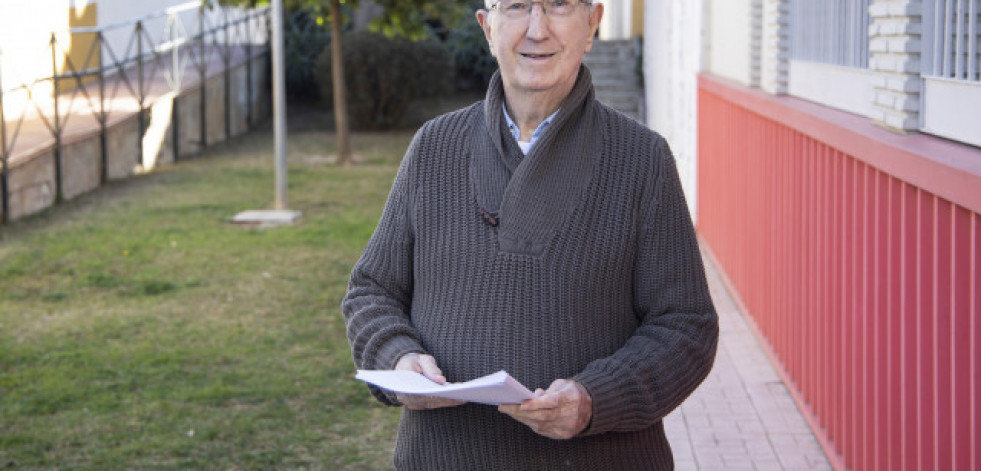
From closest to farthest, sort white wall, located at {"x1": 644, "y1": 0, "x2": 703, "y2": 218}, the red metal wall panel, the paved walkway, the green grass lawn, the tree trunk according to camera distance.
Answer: the red metal wall panel → the paved walkway → the green grass lawn → white wall, located at {"x1": 644, "y1": 0, "x2": 703, "y2": 218} → the tree trunk

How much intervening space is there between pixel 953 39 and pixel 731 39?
6304 millimetres

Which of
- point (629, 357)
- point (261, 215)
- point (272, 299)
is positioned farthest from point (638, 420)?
point (261, 215)

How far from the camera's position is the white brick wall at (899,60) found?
458 centimetres

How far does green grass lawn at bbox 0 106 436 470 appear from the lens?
6.35m

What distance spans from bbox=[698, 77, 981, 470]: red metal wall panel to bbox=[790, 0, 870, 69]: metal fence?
1.10 ft

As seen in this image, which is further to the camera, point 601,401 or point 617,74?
point 617,74

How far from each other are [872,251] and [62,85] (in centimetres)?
1643

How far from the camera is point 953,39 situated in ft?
15.1

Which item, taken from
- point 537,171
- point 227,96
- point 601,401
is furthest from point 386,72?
point 601,401

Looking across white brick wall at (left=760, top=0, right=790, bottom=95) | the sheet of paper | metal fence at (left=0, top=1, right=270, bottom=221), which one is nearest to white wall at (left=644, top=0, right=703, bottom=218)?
white brick wall at (left=760, top=0, right=790, bottom=95)

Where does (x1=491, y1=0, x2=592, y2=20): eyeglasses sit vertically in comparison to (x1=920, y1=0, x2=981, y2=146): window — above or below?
above

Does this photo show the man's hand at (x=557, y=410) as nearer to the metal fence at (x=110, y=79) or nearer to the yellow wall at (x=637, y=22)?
the metal fence at (x=110, y=79)

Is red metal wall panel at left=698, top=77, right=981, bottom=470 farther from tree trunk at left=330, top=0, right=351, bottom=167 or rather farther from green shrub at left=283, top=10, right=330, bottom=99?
green shrub at left=283, top=10, right=330, bottom=99

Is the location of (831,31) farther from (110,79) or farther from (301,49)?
(301,49)
